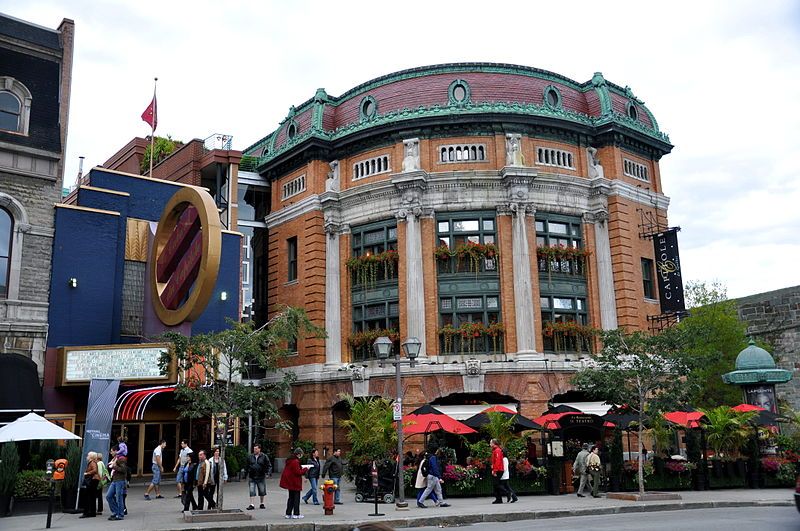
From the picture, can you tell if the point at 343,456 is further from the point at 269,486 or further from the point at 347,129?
the point at 347,129

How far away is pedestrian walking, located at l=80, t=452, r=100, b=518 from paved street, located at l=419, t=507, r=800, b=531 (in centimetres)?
889

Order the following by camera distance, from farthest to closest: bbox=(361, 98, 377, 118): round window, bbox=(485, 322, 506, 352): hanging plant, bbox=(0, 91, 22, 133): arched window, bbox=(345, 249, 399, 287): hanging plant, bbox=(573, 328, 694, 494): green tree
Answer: bbox=(361, 98, 377, 118): round window
bbox=(345, 249, 399, 287): hanging plant
bbox=(485, 322, 506, 352): hanging plant
bbox=(0, 91, 22, 133): arched window
bbox=(573, 328, 694, 494): green tree

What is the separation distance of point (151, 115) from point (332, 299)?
46.2ft

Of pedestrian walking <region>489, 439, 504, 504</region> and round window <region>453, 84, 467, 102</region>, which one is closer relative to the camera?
pedestrian walking <region>489, 439, 504, 504</region>

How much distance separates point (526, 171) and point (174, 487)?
70.2ft

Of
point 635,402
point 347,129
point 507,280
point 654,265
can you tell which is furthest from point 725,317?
point 347,129

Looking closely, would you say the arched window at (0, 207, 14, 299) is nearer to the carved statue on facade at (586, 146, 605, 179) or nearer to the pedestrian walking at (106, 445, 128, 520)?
the pedestrian walking at (106, 445, 128, 520)

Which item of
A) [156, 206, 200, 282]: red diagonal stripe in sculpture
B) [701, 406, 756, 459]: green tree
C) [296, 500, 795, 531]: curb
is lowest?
[296, 500, 795, 531]: curb

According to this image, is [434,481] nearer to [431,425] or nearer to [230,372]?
[431,425]

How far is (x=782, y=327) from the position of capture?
43688mm

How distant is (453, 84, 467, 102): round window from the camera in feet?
121

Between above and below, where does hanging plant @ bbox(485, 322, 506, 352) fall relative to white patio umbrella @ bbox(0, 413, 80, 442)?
above

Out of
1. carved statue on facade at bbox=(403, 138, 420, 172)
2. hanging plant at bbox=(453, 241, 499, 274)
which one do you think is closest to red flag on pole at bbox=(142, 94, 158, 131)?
carved statue on facade at bbox=(403, 138, 420, 172)

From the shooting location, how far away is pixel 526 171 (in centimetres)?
3538
